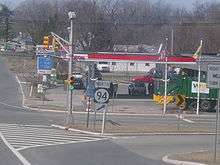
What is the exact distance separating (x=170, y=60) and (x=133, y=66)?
63959 mm

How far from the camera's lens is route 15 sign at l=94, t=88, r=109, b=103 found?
35344 millimetres

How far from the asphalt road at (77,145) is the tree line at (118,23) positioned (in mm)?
68395

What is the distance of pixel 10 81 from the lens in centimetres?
8544

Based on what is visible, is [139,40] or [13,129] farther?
[139,40]

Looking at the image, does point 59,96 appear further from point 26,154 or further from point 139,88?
point 26,154

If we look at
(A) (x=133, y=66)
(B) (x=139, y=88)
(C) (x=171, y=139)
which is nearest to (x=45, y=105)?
(B) (x=139, y=88)

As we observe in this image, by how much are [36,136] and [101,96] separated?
4418 mm

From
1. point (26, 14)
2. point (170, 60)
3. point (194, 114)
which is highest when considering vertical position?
point (26, 14)

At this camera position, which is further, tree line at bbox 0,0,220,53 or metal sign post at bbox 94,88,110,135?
tree line at bbox 0,0,220,53

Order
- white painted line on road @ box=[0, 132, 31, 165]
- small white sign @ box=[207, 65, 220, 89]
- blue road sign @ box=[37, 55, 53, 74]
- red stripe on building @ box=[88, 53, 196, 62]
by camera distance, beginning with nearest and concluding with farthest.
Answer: white painted line on road @ box=[0, 132, 31, 165] → small white sign @ box=[207, 65, 220, 89] → blue road sign @ box=[37, 55, 53, 74] → red stripe on building @ box=[88, 53, 196, 62]

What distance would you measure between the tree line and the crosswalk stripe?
7228 centimetres

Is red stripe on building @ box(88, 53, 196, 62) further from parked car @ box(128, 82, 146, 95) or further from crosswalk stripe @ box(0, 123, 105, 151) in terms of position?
crosswalk stripe @ box(0, 123, 105, 151)

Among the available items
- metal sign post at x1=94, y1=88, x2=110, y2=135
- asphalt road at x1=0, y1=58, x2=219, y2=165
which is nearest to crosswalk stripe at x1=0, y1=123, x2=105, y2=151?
asphalt road at x1=0, y1=58, x2=219, y2=165

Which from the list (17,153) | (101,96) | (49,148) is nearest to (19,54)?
(101,96)
